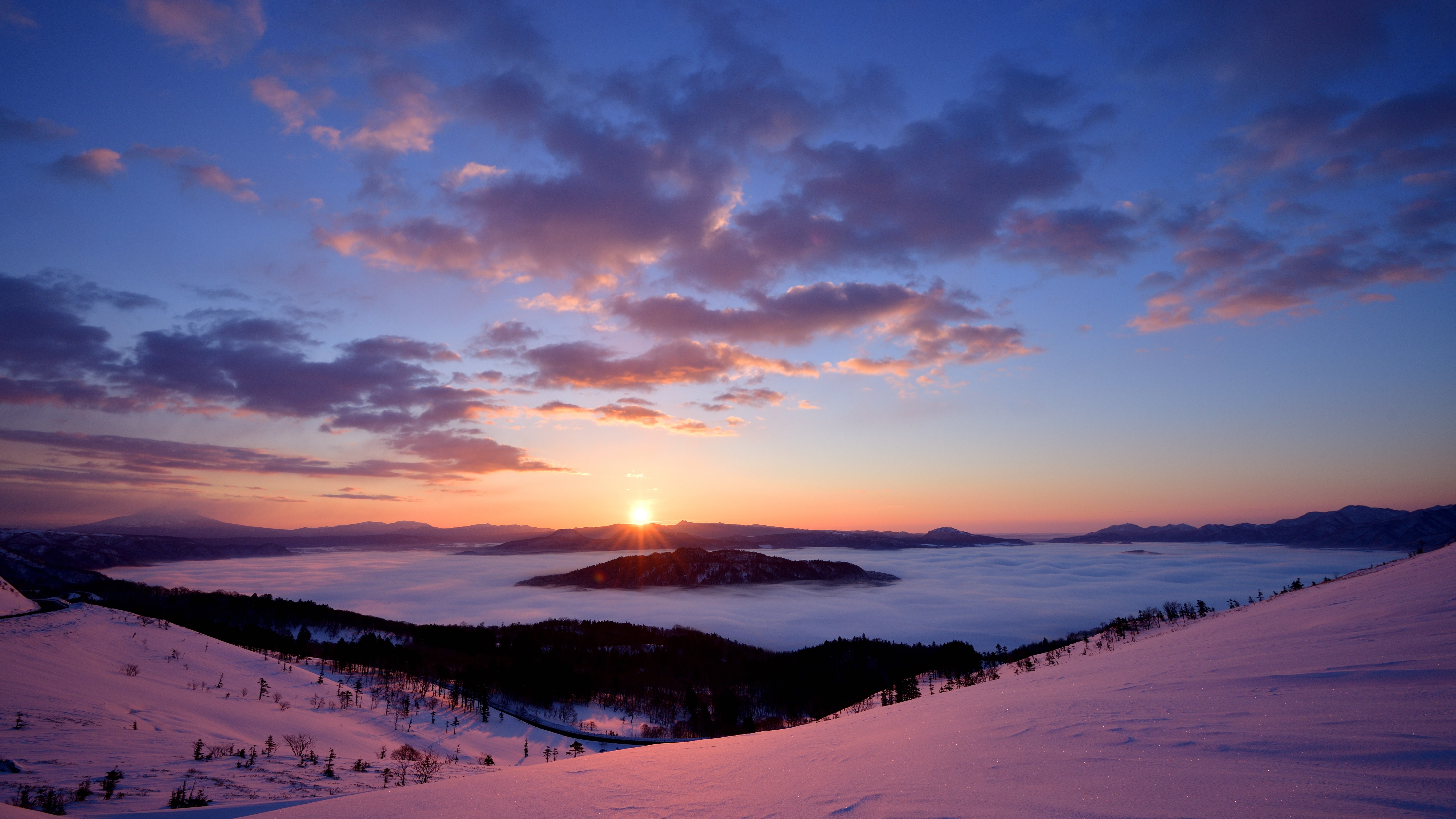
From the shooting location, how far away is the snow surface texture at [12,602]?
3978 cm

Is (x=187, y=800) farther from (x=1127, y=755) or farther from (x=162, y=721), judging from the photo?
(x=162, y=721)

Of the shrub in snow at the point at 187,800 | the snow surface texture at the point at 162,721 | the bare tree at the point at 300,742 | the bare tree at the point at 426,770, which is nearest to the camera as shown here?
the shrub in snow at the point at 187,800

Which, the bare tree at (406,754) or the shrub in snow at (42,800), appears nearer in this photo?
the shrub in snow at (42,800)

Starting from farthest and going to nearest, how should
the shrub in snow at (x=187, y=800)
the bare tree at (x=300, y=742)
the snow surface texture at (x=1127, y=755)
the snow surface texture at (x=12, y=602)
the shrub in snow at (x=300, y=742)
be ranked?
the snow surface texture at (x=12, y=602)
the bare tree at (x=300, y=742)
the shrub in snow at (x=300, y=742)
the shrub in snow at (x=187, y=800)
the snow surface texture at (x=1127, y=755)

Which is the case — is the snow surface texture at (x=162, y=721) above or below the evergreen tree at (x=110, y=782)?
below

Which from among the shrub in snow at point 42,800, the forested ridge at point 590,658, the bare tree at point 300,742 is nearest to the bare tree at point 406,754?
the bare tree at point 300,742

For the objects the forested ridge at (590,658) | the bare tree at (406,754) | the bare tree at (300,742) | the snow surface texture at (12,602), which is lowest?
the forested ridge at (590,658)

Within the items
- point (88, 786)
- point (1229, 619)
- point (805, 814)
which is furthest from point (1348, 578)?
point (88, 786)

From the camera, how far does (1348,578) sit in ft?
68.7

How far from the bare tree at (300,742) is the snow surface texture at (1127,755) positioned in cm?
1652

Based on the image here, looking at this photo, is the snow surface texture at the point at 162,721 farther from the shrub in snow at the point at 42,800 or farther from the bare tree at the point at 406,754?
the bare tree at the point at 406,754

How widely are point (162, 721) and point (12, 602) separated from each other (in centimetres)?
4785

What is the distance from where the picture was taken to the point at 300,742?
21047 millimetres

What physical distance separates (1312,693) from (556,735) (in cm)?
7971
